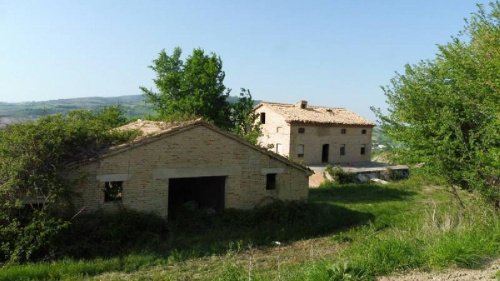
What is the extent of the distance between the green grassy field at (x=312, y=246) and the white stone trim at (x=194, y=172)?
177 centimetres

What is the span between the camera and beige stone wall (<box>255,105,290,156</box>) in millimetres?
35594

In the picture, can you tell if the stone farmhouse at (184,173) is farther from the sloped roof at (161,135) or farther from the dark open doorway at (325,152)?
the dark open doorway at (325,152)

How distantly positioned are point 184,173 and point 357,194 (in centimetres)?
1420

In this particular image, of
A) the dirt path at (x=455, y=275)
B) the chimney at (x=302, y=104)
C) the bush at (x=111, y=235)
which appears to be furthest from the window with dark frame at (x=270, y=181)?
the chimney at (x=302, y=104)

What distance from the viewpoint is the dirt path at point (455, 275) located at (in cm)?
649

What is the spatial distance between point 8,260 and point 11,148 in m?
3.63

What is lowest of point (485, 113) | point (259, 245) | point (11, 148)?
point (259, 245)

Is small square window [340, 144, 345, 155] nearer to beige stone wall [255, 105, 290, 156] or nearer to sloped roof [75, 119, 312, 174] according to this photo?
beige stone wall [255, 105, 290, 156]

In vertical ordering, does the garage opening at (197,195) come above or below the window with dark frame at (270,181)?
below

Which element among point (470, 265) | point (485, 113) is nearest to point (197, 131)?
point (485, 113)

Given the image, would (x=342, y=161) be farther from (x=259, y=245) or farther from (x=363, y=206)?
(x=259, y=245)

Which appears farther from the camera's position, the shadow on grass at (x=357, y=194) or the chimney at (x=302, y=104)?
the chimney at (x=302, y=104)

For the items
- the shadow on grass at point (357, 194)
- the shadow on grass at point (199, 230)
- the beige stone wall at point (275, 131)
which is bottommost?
the shadow on grass at point (357, 194)

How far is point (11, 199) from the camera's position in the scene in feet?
42.4
